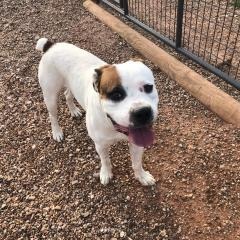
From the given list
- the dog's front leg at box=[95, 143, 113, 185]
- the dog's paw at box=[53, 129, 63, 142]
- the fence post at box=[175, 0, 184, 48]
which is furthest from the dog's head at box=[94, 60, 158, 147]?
the fence post at box=[175, 0, 184, 48]

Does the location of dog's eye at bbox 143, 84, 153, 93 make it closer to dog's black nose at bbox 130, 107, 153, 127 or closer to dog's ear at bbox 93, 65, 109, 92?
dog's black nose at bbox 130, 107, 153, 127

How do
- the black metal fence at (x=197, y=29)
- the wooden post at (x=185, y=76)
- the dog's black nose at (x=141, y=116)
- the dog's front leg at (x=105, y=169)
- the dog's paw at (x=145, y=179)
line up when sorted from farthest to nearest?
the black metal fence at (x=197, y=29)
the wooden post at (x=185, y=76)
the dog's paw at (x=145, y=179)
the dog's front leg at (x=105, y=169)
the dog's black nose at (x=141, y=116)

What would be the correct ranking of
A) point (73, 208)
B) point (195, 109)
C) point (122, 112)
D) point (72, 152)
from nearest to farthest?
point (122, 112), point (73, 208), point (72, 152), point (195, 109)

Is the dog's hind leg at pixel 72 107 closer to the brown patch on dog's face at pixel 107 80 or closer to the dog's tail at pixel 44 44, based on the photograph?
the dog's tail at pixel 44 44

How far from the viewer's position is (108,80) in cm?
243

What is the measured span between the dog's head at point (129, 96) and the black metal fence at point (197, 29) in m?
2.01

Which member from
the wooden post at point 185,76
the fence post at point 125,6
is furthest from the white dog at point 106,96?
the fence post at point 125,6

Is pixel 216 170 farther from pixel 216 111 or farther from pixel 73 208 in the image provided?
pixel 73 208

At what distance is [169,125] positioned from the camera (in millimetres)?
3895

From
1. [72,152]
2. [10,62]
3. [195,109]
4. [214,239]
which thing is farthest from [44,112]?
[214,239]

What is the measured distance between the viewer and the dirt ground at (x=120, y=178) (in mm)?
3066

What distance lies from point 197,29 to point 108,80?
307cm

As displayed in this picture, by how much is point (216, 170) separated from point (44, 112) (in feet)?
6.47

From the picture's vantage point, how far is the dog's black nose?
2.31 meters
